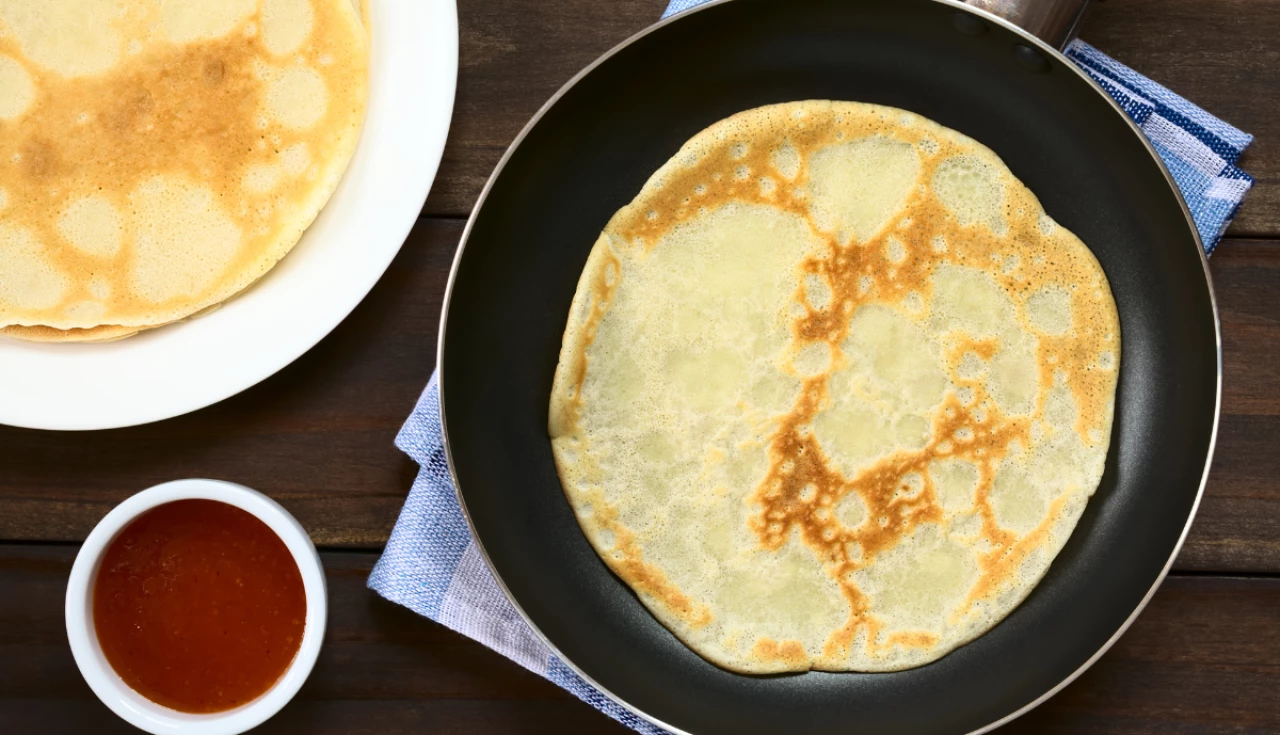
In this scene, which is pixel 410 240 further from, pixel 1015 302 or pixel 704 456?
pixel 1015 302

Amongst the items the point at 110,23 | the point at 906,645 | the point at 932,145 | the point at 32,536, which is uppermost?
the point at 932,145

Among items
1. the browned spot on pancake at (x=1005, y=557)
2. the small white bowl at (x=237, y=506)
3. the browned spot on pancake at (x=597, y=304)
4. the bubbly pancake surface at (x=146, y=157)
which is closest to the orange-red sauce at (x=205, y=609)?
the small white bowl at (x=237, y=506)

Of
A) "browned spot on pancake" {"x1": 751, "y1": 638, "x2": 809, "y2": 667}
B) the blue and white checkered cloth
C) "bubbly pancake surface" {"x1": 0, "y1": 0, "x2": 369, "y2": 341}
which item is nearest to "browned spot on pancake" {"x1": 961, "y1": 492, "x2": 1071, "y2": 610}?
"browned spot on pancake" {"x1": 751, "y1": 638, "x2": 809, "y2": 667}

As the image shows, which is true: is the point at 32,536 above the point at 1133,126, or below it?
below

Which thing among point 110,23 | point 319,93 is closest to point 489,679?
point 319,93

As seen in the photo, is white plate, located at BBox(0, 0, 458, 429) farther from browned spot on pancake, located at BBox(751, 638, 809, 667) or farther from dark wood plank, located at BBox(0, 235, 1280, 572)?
browned spot on pancake, located at BBox(751, 638, 809, 667)

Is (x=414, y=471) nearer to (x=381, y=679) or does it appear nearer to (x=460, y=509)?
(x=460, y=509)

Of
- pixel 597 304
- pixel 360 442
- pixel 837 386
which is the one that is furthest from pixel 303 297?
pixel 837 386
